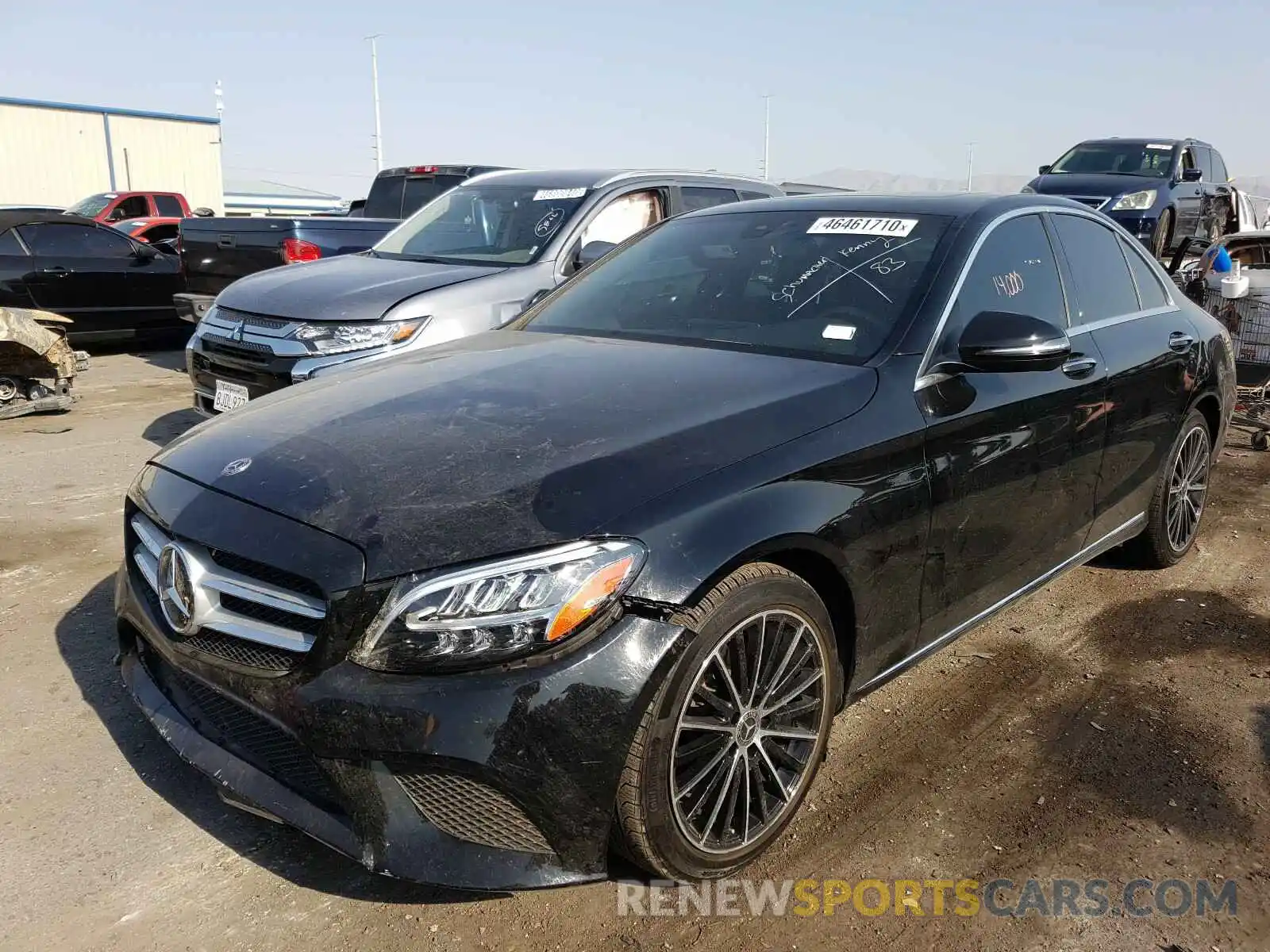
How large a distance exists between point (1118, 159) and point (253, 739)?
1442 centimetres

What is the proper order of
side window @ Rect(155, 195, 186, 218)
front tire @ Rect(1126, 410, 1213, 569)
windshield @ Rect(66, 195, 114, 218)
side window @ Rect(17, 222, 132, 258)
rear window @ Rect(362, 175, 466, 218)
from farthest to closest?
1. side window @ Rect(155, 195, 186, 218)
2. windshield @ Rect(66, 195, 114, 218)
3. rear window @ Rect(362, 175, 466, 218)
4. side window @ Rect(17, 222, 132, 258)
5. front tire @ Rect(1126, 410, 1213, 569)

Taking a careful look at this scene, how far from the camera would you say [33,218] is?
34.7ft

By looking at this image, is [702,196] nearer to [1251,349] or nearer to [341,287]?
[341,287]

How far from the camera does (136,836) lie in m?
2.70

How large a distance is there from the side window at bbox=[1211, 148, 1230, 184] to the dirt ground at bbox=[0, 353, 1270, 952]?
545 inches

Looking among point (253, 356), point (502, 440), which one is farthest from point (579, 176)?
point (502, 440)

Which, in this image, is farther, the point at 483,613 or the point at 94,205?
the point at 94,205

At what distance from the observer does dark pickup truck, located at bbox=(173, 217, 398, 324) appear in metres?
8.91

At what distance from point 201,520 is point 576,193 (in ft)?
15.5

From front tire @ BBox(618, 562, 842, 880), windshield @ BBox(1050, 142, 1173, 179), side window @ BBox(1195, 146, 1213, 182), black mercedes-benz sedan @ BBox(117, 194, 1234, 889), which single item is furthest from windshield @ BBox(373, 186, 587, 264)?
side window @ BBox(1195, 146, 1213, 182)

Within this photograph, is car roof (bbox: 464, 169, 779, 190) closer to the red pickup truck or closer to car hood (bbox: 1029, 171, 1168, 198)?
car hood (bbox: 1029, 171, 1168, 198)

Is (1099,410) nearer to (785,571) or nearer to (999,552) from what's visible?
(999,552)

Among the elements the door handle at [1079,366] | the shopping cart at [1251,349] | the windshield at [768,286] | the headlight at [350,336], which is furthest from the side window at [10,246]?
the shopping cart at [1251,349]

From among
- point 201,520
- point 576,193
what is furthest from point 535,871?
point 576,193
